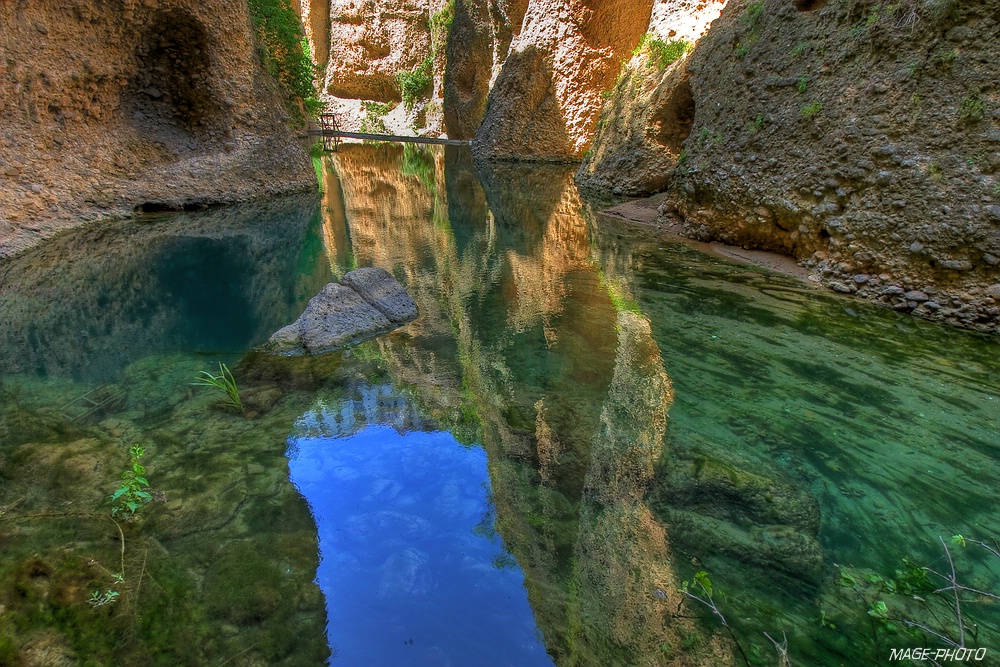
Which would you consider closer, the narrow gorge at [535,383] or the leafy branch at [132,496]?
the narrow gorge at [535,383]

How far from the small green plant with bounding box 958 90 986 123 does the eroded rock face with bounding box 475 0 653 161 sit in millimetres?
16756

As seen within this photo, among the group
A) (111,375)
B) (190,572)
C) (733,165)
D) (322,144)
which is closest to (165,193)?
(111,375)

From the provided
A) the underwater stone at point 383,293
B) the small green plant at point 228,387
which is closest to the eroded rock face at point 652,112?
the underwater stone at point 383,293

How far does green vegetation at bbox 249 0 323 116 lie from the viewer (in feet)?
50.1

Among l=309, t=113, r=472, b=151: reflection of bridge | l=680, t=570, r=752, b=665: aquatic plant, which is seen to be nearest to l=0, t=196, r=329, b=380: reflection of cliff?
l=680, t=570, r=752, b=665: aquatic plant

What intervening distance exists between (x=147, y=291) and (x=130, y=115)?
24.2 feet

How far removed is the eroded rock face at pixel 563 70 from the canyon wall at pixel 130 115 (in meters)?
9.99

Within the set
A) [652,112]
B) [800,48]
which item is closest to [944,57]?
[800,48]

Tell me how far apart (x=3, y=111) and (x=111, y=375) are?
7375 mm

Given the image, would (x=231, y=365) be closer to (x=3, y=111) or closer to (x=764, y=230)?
(x=764, y=230)

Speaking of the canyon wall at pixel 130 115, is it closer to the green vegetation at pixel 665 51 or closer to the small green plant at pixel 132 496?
the small green plant at pixel 132 496

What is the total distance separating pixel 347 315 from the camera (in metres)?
5.99

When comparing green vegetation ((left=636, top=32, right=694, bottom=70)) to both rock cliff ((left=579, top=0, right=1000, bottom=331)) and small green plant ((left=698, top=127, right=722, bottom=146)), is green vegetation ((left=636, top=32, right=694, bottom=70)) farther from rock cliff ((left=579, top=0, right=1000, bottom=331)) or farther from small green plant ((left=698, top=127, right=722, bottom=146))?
small green plant ((left=698, top=127, right=722, bottom=146))

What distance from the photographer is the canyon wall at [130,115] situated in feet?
32.0
